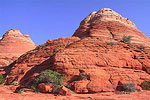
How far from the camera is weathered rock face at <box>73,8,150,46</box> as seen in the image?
80.8ft

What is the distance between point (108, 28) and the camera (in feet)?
86.7

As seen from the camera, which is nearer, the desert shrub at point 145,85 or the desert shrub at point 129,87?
the desert shrub at point 129,87

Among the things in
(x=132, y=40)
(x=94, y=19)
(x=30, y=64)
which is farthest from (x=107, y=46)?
(x=94, y=19)

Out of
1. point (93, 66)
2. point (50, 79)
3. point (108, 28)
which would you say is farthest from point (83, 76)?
point (108, 28)

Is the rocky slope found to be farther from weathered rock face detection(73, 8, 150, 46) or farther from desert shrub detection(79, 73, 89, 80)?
weathered rock face detection(73, 8, 150, 46)

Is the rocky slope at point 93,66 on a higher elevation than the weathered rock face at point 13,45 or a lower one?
lower

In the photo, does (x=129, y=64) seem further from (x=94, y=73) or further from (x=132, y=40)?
(x=132, y=40)

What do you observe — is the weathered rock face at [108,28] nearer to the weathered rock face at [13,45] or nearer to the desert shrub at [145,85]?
the desert shrub at [145,85]

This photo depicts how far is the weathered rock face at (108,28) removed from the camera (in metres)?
24.6

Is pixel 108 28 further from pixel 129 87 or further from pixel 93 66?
pixel 129 87

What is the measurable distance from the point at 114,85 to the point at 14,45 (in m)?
45.3

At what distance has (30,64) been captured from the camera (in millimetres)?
20078

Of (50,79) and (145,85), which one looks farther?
(145,85)

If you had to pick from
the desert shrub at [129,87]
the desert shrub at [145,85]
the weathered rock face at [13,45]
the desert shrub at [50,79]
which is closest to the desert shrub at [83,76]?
the desert shrub at [50,79]
